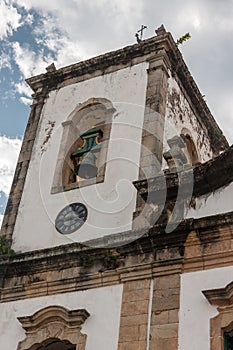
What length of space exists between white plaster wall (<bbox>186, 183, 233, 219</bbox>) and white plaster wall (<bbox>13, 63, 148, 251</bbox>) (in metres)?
1.41

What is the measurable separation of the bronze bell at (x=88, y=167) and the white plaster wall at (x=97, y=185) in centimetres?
38

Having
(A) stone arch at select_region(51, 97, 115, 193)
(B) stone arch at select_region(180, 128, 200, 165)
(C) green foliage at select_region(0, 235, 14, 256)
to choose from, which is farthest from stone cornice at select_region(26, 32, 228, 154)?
(C) green foliage at select_region(0, 235, 14, 256)

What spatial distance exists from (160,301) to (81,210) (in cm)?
295

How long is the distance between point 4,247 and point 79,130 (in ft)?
9.80

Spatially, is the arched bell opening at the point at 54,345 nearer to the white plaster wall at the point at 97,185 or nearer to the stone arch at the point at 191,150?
the white plaster wall at the point at 97,185

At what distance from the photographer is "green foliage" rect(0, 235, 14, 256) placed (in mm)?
12227

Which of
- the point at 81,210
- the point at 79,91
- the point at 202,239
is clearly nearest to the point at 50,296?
the point at 81,210

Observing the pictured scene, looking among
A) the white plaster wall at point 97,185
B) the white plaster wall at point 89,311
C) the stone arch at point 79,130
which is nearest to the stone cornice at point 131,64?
the white plaster wall at point 97,185

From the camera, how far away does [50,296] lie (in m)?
11.0

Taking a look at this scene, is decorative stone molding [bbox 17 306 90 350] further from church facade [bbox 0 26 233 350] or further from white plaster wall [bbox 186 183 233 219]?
white plaster wall [bbox 186 183 233 219]

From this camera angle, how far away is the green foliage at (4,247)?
481 inches

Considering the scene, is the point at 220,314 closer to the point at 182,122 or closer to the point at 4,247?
the point at 4,247

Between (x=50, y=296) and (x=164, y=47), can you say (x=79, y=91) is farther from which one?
(x=50, y=296)

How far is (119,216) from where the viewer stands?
11.6 metres
